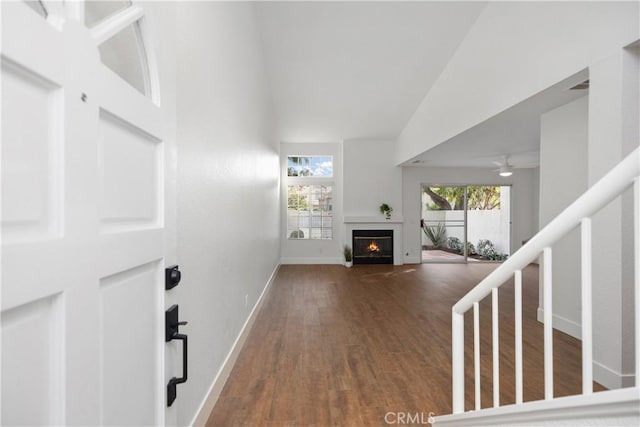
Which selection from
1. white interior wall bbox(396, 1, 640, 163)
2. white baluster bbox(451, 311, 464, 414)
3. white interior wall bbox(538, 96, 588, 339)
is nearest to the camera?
white baluster bbox(451, 311, 464, 414)

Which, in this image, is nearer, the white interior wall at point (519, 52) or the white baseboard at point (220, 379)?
the white baseboard at point (220, 379)

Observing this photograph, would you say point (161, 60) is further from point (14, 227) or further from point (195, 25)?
point (14, 227)

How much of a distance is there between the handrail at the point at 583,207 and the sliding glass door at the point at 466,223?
6823mm

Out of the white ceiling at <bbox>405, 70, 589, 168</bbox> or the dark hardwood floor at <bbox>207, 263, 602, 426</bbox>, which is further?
the white ceiling at <bbox>405, 70, 589, 168</bbox>

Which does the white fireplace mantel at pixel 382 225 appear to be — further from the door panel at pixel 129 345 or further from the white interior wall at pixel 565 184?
the door panel at pixel 129 345

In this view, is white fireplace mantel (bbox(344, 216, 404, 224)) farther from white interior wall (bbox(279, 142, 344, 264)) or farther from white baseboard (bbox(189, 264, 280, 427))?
white baseboard (bbox(189, 264, 280, 427))

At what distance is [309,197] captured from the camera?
7.43m

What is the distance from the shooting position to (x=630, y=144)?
6.38 feet

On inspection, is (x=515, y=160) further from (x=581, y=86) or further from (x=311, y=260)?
(x=311, y=260)

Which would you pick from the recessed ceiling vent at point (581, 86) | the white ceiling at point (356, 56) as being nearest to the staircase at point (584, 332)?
the recessed ceiling vent at point (581, 86)

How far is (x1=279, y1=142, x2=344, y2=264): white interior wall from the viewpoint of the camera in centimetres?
735

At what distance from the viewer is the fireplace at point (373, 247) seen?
7.20 metres

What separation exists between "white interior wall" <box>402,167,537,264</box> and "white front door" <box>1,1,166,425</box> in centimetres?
709

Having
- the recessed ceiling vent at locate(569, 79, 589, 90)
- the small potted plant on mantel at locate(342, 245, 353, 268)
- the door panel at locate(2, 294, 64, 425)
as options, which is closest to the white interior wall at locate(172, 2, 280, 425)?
the door panel at locate(2, 294, 64, 425)
